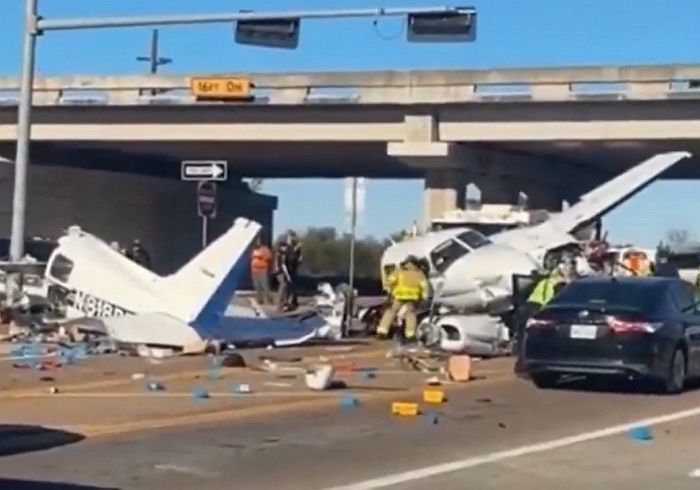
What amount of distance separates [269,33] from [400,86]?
21816 millimetres

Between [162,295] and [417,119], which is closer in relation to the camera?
[162,295]

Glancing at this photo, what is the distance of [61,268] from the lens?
27500 mm

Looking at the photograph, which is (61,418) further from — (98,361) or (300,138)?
(300,138)

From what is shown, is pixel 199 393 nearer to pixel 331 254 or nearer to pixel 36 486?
pixel 36 486

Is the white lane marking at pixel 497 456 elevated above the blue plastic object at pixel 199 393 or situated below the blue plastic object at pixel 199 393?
below

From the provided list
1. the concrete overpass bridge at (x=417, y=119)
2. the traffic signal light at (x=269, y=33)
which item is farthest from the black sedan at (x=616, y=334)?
the concrete overpass bridge at (x=417, y=119)

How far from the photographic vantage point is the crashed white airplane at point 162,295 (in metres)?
25.3

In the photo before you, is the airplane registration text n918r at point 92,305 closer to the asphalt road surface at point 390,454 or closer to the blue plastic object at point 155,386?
the blue plastic object at point 155,386

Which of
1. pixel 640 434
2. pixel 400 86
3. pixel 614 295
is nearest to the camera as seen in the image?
pixel 640 434

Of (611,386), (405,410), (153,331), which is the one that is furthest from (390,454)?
(153,331)

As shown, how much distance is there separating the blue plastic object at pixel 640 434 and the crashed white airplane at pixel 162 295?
9.57 metres

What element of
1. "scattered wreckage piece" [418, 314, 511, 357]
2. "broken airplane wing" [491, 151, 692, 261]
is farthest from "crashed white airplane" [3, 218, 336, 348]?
"broken airplane wing" [491, 151, 692, 261]

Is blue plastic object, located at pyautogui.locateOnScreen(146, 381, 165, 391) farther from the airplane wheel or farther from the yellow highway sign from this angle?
the yellow highway sign

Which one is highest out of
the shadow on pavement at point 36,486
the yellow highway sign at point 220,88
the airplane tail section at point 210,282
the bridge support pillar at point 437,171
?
the yellow highway sign at point 220,88
